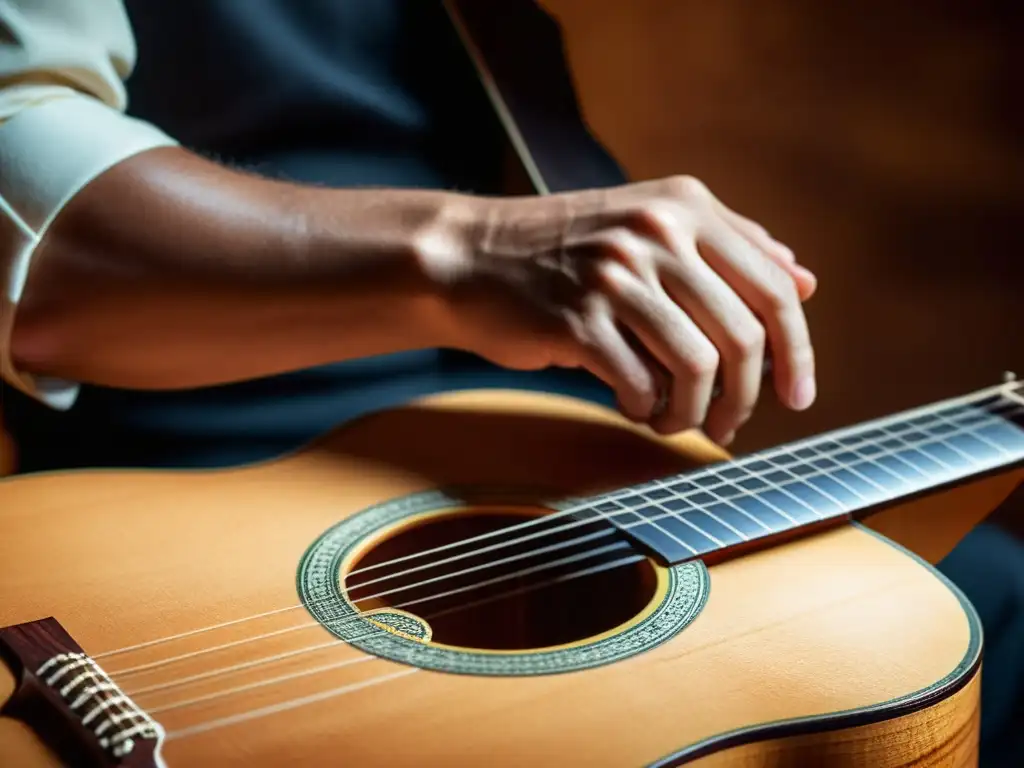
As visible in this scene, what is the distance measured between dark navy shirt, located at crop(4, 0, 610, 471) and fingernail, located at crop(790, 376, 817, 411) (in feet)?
1.06

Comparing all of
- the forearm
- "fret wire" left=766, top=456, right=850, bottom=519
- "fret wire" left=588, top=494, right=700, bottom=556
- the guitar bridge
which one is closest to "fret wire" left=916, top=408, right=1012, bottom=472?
"fret wire" left=766, top=456, right=850, bottom=519

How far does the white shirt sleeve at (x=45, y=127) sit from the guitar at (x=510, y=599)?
156 mm

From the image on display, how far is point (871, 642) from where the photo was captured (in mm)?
504

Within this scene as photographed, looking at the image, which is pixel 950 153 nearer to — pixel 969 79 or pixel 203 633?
pixel 969 79

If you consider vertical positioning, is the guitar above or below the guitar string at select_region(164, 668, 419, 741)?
below

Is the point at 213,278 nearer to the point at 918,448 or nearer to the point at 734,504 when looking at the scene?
the point at 734,504

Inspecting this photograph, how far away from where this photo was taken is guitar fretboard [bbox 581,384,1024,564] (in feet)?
1.95

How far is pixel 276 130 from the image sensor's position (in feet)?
2.73

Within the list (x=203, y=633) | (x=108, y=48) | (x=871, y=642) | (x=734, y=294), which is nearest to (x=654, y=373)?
(x=734, y=294)

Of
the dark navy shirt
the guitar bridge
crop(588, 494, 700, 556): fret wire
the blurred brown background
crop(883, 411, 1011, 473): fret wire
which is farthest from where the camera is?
the blurred brown background

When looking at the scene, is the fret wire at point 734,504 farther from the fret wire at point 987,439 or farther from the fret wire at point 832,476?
the fret wire at point 987,439

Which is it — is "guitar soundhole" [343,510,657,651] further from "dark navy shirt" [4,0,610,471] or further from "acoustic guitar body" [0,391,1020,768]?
"dark navy shirt" [4,0,610,471]

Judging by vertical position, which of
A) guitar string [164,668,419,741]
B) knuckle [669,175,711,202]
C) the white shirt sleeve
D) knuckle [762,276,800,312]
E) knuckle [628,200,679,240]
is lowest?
guitar string [164,668,419,741]

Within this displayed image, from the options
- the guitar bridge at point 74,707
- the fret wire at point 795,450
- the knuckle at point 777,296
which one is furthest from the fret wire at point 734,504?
the guitar bridge at point 74,707
